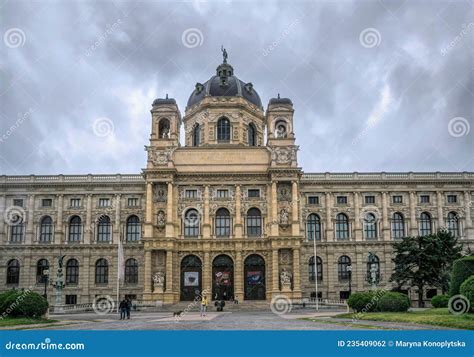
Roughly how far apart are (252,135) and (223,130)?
4592mm

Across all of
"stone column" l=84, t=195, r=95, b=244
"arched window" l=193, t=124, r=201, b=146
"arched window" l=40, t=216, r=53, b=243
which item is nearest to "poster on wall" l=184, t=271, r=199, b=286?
"stone column" l=84, t=195, r=95, b=244

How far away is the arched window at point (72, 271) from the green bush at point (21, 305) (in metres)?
37.7

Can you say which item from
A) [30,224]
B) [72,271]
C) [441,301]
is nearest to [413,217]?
[441,301]

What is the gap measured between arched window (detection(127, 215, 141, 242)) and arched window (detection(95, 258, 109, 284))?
4207 mm

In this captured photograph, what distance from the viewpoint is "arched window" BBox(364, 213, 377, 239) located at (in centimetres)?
7100

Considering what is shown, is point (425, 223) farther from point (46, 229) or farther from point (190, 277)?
point (46, 229)

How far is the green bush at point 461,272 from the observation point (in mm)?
31141

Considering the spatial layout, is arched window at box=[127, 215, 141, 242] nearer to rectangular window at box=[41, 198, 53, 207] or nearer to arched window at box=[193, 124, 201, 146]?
rectangular window at box=[41, 198, 53, 207]

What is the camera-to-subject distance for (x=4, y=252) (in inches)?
2749

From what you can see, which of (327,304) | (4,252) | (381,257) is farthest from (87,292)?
(381,257)

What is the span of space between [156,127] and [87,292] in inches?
879

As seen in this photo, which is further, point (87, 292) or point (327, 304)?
point (87, 292)

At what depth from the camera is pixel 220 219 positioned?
6762 cm

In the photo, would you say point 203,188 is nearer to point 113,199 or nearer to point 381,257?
point 113,199
